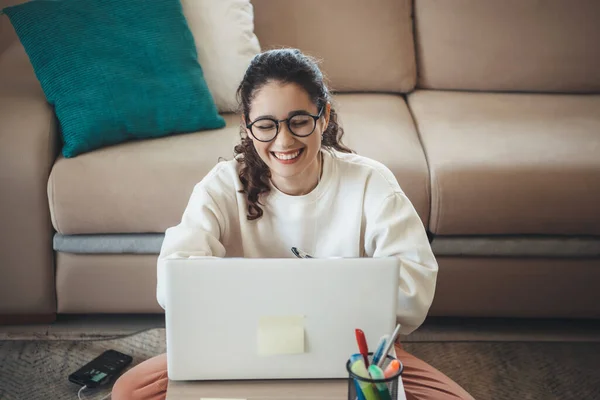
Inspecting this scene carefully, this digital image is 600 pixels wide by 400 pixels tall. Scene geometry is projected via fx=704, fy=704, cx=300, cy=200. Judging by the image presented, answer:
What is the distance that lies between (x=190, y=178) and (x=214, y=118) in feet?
0.87

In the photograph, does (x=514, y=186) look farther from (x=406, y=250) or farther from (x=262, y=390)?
(x=262, y=390)

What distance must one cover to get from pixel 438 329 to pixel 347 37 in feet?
3.19

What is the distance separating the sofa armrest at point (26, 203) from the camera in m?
1.77

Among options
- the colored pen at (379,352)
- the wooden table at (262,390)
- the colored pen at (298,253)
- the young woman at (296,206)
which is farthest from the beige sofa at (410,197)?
the colored pen at (379,352)

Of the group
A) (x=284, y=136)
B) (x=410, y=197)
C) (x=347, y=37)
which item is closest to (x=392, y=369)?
(x=284, y=136)

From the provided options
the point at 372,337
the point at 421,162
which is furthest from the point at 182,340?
the point at 421,162

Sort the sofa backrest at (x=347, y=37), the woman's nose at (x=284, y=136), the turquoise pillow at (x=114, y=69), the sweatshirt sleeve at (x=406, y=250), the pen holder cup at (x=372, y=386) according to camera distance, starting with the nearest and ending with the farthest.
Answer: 1. the pen holder cup at (x=372, y=386)
2. the sweatshirt sleeve at (x=406, y=250)
3. the woman's nose at (x=284, y=136)
4. the turquoise pillow at (x=114, y=69)
5. the sofa backrest at (x=347, y=37)

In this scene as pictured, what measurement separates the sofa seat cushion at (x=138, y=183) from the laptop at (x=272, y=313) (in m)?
0.88

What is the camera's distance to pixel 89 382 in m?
1.69

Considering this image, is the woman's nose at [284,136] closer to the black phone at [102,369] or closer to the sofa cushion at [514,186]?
the sofa cushion at [514,186]

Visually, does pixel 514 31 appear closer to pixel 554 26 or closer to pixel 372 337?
pixel 554 26

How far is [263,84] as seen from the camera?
1248 mm

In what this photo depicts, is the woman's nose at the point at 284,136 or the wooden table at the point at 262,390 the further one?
the woman's nose at the point at 284,136

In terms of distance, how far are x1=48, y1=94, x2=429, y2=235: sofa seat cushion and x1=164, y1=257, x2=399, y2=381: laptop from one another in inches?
34.7
